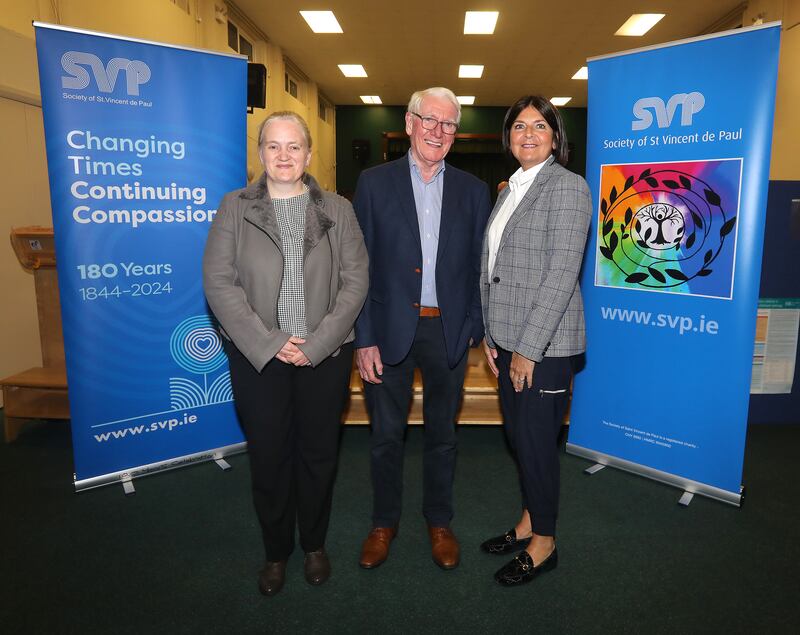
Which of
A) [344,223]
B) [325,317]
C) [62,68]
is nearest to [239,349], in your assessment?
Result: [325,317]

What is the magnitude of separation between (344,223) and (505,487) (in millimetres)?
1698

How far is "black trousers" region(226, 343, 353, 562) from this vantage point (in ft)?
6.00

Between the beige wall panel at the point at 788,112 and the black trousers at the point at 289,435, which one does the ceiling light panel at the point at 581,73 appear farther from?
the black trousers at the point at 289,435

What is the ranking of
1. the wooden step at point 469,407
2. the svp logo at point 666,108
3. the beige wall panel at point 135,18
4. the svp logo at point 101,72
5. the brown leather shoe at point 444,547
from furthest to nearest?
the beige wall panel at point 135,18 < the wooden step at point 469,407 < the svp logo at point 666,108 < the svp logo at point 101,72 < the brown leather shoe at point 444,547

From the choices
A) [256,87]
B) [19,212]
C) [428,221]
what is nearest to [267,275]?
[428,221]

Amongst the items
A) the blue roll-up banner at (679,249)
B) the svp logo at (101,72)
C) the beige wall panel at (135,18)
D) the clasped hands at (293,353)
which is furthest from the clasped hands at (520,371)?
the beige wall panel at (135,18)

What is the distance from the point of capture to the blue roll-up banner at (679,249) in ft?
7.91

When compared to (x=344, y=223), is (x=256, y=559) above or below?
below

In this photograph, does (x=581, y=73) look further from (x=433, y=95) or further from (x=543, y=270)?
(x=543, y=270)

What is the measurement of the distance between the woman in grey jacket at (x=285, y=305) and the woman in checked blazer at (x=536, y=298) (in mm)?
516

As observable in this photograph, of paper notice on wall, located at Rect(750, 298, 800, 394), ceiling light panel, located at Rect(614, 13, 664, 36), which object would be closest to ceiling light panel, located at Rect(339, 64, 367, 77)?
ceiling light panel, located at Rect(614, 13, 664, 36)

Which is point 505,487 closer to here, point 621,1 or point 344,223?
point 344,223

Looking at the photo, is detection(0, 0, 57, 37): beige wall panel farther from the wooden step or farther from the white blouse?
the white blouse

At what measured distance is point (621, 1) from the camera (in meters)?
6.54
